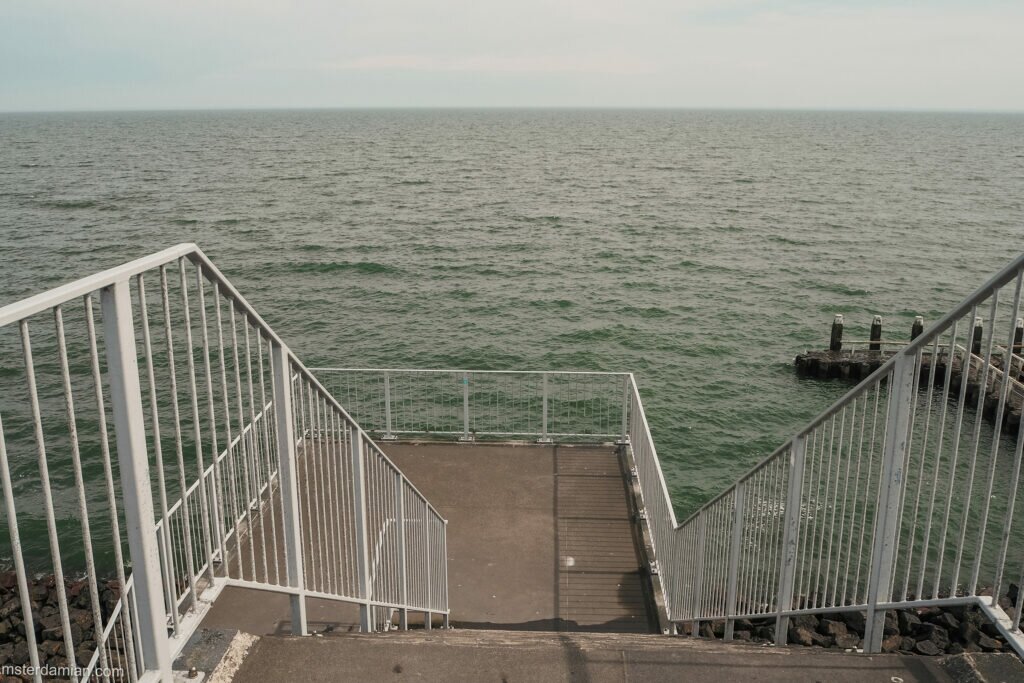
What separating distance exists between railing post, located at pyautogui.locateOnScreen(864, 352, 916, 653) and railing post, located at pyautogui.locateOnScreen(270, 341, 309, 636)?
2.85 metres

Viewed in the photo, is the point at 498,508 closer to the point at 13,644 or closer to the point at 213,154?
the point at 13,644

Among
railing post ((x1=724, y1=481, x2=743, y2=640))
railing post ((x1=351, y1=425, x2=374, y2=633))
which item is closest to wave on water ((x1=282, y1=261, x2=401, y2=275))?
railing post ((x1=724, y1=481, x2=743, y2=640))

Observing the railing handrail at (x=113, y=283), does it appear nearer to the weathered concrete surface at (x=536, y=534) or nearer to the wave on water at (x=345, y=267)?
the weathered concrete surface at (x=536, y=534)

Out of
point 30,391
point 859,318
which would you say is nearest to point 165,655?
point 30,391

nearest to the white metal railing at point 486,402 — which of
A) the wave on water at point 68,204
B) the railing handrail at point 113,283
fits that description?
the railing handrail at point 113,283

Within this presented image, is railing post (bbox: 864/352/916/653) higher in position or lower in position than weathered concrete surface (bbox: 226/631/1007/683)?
higher

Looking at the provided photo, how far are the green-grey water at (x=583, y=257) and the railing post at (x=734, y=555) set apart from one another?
1190 centimetres

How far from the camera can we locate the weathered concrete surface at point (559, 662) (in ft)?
11.7

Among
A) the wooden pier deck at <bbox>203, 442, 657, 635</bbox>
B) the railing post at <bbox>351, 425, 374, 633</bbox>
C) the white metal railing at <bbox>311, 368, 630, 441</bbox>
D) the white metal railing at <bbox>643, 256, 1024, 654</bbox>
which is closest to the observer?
the white metal railing at <bbox>643, 256, 1024, 654</bbox>

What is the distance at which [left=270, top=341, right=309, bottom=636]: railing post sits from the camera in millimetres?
3533

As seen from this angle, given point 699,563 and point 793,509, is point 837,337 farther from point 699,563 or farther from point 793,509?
point 793,509

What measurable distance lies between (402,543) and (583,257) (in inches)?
1419

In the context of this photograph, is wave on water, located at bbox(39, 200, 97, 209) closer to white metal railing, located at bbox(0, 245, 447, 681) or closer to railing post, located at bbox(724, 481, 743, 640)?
white metal railing, located at bbox(0, 245, 447, 681)

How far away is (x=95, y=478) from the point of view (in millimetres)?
17422
